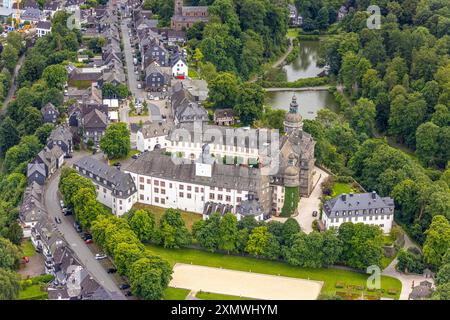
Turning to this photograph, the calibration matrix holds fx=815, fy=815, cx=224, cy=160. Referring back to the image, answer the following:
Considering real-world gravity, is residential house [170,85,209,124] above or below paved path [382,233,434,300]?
above

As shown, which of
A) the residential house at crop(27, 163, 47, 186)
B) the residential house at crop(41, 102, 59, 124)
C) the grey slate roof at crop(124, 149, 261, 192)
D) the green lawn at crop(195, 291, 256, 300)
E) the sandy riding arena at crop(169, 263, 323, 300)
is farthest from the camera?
the residential house at crop(41, 102, 59, 124)

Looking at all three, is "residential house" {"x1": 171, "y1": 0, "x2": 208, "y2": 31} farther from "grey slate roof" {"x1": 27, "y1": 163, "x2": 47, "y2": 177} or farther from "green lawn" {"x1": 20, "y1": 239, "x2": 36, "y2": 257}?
"green lawn" {"x1": 20, "y1": 239, "x2": 36, "y2": 257}

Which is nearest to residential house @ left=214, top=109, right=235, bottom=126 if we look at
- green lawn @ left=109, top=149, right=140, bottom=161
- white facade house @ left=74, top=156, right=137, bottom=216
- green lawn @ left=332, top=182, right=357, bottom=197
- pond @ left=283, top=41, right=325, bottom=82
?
green lawn @ left=109, top=149, right=140, bottom=161

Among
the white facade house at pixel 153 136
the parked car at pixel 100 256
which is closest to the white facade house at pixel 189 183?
the white facade house at pixel 153 136

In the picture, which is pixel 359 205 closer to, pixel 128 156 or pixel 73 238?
pixel 73 238

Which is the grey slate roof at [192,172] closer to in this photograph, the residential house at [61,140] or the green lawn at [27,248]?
the green lawn at [27,248]

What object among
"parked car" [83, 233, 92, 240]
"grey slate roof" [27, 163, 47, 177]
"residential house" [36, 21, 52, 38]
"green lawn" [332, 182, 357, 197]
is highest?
"residential house" [36, 21, 52, 38]

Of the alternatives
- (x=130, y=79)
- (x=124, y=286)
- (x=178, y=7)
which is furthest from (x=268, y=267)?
(x=178, y=7)
